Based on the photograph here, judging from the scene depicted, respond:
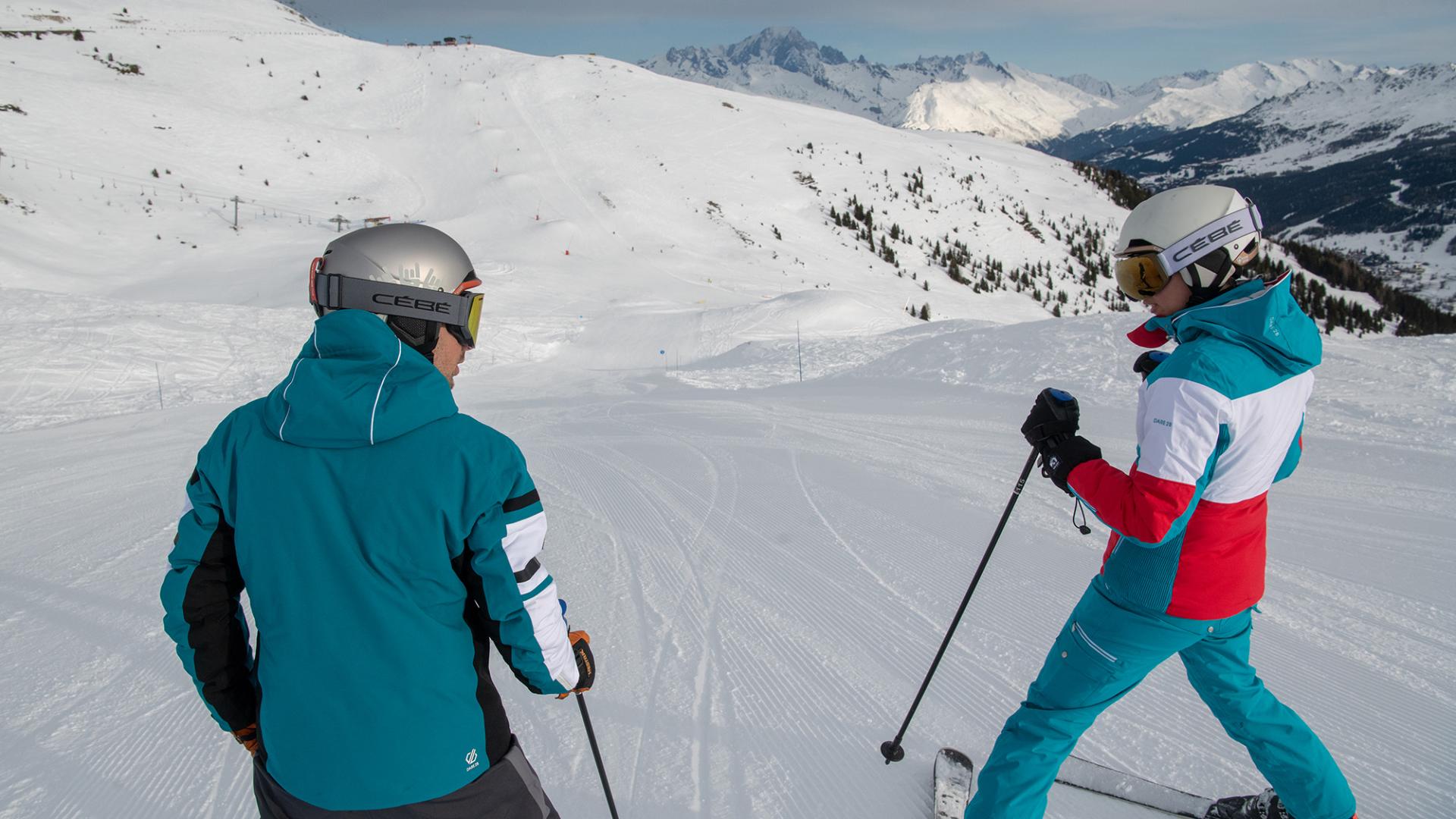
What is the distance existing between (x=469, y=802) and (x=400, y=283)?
1.37m

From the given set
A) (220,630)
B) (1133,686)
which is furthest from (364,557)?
(1133,686)

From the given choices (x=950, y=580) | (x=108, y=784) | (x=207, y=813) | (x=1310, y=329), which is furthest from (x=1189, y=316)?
(x=108, y=784)

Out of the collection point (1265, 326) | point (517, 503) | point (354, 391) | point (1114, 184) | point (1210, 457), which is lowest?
point (517, 503)

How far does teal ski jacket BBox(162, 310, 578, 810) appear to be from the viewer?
5.13 ft

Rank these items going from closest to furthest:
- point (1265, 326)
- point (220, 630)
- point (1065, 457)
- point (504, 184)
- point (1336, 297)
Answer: point (220, 630)
point (1265, 326)
point (1065, 457)
point (504, 184)
point (1336, 297)

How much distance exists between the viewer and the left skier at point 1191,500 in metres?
2.10

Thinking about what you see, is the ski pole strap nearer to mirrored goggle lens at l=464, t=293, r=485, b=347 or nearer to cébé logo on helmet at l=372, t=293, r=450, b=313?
cébé logo on helmet at l=372, t=293, r=450, b=313

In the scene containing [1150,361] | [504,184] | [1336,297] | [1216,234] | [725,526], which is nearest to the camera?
[1216,234]

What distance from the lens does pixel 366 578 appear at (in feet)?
5.18

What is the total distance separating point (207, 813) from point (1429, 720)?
5.68 metres

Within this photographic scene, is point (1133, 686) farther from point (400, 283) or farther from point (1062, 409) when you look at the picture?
point (400, 283)

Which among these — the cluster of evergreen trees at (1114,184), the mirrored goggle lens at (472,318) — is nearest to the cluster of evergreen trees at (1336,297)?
the cluster of evergreen trees at (1114,184)

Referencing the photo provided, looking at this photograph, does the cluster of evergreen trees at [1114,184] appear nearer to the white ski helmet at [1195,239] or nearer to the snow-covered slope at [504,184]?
the snow-covered slope at [504,184]

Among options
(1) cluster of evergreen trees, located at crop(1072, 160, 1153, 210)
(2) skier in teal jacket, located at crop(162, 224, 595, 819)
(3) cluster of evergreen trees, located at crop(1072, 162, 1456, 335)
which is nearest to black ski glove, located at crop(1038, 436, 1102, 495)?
(2) skier in teal jacket, located at crop(162, 224, 595, 819)
